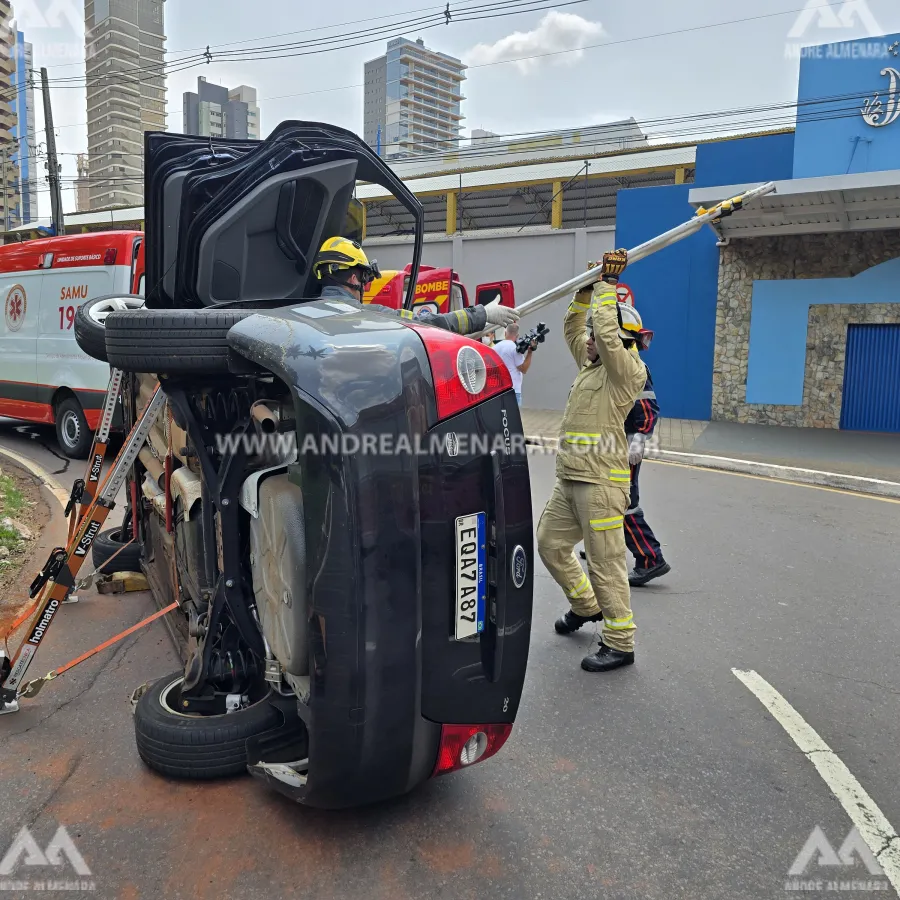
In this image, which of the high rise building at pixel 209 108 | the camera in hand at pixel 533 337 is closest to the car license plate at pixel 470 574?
the camera in hand at pixel 533 337

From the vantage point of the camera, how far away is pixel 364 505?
206 centimetres

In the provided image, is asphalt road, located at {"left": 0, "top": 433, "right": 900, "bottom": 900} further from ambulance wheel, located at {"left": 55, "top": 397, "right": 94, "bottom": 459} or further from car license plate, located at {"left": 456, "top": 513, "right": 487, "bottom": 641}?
ambulance wheel, located at {"left": 55, "top": 397, "right": 94, "bottom": 459}

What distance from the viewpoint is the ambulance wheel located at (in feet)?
28.8

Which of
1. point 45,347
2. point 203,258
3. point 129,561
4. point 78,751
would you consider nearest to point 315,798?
point 78,751

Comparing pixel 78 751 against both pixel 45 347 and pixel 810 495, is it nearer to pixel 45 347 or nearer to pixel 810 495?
pixel 45 347

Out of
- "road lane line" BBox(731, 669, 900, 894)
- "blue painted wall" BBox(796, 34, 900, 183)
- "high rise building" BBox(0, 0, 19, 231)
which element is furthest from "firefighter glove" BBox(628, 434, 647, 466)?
"high rise building" BBox(0, 0, 19, 231)

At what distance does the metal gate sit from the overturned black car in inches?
527

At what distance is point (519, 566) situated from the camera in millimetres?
2463

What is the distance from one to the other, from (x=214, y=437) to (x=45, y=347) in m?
7.41

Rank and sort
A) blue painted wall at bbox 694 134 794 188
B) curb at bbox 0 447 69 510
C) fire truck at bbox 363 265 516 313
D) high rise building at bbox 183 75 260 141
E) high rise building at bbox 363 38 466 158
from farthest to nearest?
high rise building at bbox 363 38 466 158 → high rise building at bbox 183 75 260 141 → blue painted wall at bbox 694 134 794 188 → fire truck at bbox 363 265 516 313 → curb at bbox 0 447 69 510

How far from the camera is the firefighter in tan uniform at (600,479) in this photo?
151 inches

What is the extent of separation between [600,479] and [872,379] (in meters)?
12.0

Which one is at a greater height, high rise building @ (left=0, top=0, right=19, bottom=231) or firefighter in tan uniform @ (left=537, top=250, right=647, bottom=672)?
high rise building @ (left=0, top=0, right=19, bottom=231)

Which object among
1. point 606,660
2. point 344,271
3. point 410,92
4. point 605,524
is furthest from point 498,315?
point 410,92
